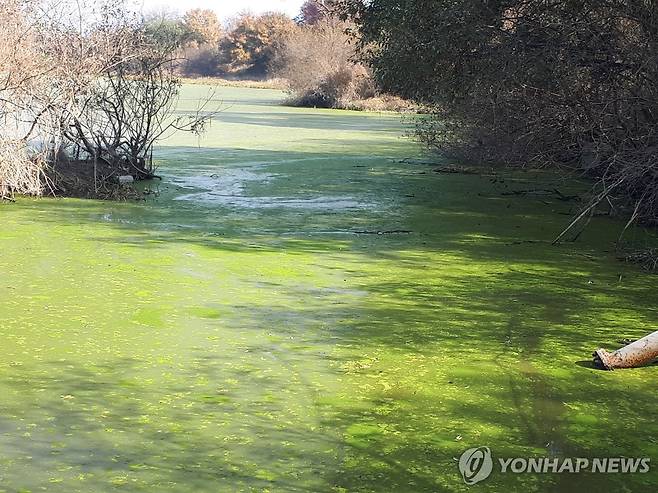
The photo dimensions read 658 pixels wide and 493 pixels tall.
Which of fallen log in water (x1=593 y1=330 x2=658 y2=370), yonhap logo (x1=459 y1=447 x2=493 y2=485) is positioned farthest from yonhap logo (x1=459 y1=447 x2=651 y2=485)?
fallen log in water (x1=593 y1=330 x2=658 y2=370)

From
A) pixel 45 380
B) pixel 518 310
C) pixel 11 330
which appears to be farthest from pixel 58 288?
pixel 518 310

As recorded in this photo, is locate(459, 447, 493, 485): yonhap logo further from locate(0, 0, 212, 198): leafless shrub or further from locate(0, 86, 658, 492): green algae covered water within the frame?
locate(0, 0, 212, 198): leafless shrub

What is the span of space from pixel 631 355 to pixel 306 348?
1684mm

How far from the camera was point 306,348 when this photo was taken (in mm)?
5023

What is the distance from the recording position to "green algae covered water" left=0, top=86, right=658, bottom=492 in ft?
11.8

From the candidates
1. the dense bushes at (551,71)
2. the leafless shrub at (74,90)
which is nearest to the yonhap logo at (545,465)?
the dense bushes at (551,71)

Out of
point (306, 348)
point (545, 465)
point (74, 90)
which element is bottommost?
point (545, 465)

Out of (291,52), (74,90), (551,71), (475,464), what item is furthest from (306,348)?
(291,52)

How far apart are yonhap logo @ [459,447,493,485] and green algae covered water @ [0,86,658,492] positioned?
1.4 inches

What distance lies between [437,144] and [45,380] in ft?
31.7

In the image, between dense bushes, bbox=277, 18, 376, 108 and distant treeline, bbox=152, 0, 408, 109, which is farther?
dense bushes, bbox=277, 18, 376, 108

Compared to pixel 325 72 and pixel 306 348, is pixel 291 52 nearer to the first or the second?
pixel 325 72

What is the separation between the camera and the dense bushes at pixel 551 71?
786 centimetres

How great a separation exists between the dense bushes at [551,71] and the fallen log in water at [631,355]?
258cm
